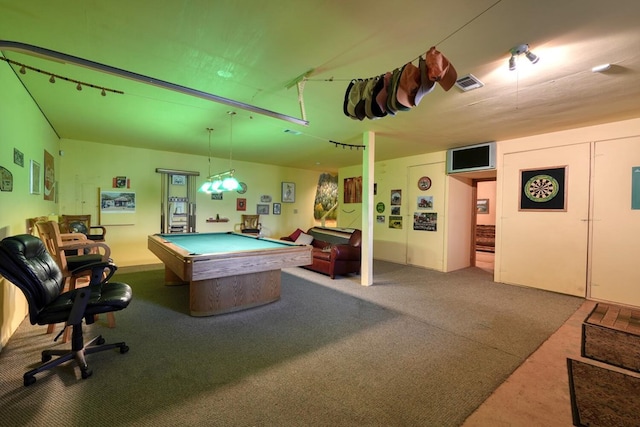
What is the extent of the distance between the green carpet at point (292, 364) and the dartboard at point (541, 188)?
1738mm

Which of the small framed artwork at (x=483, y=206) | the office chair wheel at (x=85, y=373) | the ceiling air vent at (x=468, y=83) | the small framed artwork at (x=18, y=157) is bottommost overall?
the office chair wheel at (x=85, y=373)

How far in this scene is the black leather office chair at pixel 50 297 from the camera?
192cm

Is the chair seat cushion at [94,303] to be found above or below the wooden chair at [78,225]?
below

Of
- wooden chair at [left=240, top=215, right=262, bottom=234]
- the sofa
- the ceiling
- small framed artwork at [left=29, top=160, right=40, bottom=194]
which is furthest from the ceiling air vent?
wooden chair at [left=240, top=215, right=262, bottom=234]

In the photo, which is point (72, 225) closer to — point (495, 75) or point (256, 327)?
point (256, 327)

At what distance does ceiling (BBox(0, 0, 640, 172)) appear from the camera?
1827 mm

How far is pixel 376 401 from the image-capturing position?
6.08 ft

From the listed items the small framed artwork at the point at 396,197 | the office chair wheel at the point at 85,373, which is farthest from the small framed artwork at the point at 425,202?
the office chair wheel at the point at 85,373

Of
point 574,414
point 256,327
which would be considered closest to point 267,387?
point 256,327

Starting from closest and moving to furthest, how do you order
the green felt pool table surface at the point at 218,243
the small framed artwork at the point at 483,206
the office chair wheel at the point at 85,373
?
the office chair wheel at the point at 85,373 < the green felt pool table surface at the point at 218,243 < the small framed artwork at the point at 483,206

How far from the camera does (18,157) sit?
2.82 m

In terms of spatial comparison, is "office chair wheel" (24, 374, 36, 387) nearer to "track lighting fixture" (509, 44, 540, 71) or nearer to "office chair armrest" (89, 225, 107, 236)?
"office chair armrest" (89, 225, 107, 236)

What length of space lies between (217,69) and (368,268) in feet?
11.8

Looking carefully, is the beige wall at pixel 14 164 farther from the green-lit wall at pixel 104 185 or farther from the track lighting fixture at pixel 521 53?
the track lighting fixture at pixel 521 53
